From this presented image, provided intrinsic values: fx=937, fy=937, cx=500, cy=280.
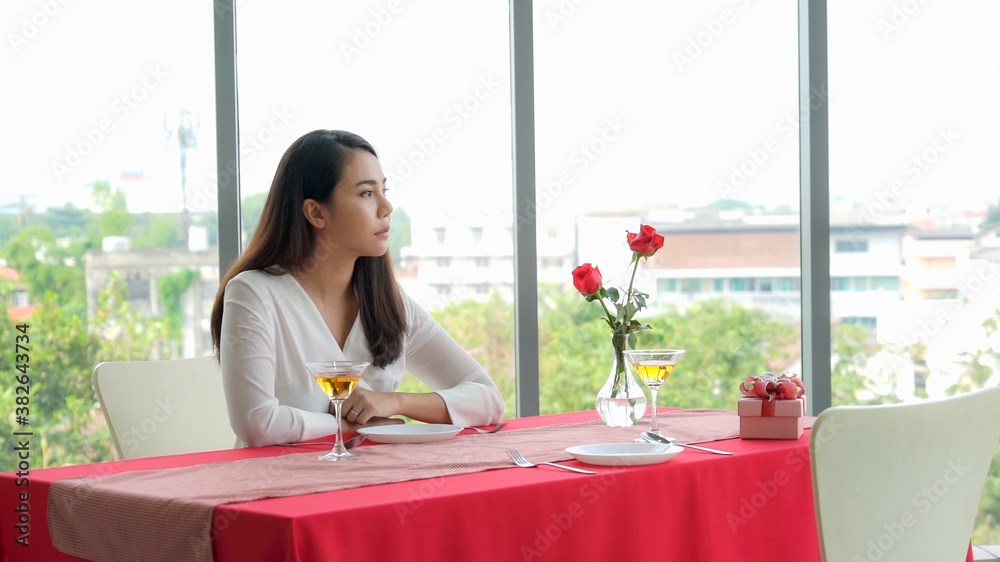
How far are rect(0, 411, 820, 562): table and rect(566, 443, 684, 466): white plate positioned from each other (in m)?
0.02

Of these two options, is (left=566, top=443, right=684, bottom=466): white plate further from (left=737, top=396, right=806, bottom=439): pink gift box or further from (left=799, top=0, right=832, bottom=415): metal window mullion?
(left=799, top=0, right=832, bottom=415): metal window mullion

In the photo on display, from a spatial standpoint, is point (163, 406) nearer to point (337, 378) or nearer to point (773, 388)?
point (337, 378)

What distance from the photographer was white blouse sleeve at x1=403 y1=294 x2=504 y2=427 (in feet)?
7.34

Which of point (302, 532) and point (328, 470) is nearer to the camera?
point (302, 532)

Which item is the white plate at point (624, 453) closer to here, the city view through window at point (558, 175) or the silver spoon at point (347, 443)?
the silver spoon at point (347, 443)

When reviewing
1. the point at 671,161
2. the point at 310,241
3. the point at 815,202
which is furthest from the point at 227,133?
the point at 815,202

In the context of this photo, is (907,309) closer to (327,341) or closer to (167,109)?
(327,341)

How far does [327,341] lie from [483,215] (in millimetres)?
1588

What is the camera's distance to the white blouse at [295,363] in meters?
1.92

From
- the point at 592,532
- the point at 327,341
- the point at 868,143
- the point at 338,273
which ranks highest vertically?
the point at 868,143

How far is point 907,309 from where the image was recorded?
3.72 meters

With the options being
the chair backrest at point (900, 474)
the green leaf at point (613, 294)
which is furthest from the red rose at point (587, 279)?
the chair backrest at point (900, 474)

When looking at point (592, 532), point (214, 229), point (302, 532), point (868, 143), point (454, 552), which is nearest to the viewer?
point (302, 532)

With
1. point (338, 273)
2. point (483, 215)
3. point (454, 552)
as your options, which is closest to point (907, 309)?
Result: point (483, 215)
